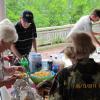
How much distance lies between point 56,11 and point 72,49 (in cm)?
278

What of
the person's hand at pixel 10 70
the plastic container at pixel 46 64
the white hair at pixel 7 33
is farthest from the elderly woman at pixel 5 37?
the plastic container at pixel 46 64

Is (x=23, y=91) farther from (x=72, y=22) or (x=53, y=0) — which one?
(x=72, y=22)

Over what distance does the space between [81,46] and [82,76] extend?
0.19 metres

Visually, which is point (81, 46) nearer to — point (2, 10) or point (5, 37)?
point (5, 37)

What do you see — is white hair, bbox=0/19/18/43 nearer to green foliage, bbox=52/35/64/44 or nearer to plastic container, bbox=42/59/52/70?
plastic container, bbox=42/59/52/70

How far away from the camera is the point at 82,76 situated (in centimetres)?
160

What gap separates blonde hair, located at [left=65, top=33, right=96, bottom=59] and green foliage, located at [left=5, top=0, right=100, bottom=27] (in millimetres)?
2268

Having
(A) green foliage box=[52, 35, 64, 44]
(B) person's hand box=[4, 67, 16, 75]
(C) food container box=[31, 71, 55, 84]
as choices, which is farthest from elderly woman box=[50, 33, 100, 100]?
(A) green foliage box=[52, 35, 64, 44]

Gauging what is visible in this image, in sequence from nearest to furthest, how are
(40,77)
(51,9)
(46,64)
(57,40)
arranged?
(40,77), (46,64), (51,9), (57,40)

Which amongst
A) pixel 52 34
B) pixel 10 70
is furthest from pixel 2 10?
pixel 10 70

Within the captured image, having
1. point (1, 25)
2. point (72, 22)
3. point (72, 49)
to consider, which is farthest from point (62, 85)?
point (72, 22)

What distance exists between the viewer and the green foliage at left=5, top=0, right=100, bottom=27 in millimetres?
3869

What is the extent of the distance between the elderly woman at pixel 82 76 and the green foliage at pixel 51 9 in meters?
A: 2.34

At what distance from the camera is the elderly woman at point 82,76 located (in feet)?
5.23
